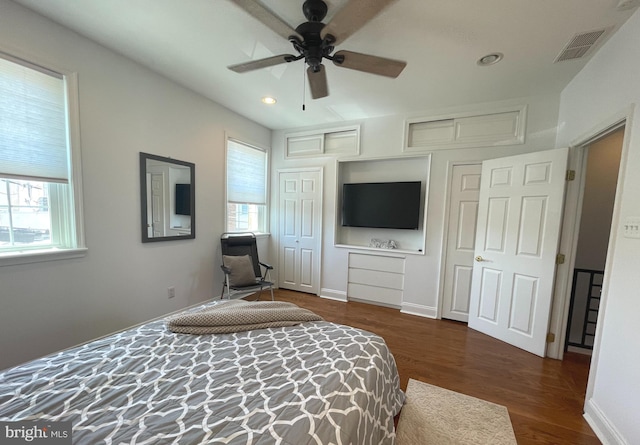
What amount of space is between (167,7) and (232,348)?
7.37 ft

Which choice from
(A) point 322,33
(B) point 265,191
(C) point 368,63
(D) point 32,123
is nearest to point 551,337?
(C) point 368,63

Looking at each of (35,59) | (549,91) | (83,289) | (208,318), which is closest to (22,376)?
(208,318)

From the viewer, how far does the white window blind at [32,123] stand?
67.5 inches

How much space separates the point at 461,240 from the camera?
10.2 ft

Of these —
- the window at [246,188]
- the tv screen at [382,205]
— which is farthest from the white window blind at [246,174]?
the tv screen at [382,205]

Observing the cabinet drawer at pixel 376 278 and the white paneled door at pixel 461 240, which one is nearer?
the white paneled door at pixel 461 240

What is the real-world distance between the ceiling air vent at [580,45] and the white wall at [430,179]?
773mm

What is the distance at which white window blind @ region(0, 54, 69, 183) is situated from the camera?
1.71 metres

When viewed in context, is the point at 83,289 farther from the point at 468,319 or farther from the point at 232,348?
the point at 468,319

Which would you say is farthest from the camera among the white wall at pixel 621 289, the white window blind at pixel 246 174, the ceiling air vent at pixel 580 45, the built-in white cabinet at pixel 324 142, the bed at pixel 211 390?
the built-in white cabinet at pixel 324 142

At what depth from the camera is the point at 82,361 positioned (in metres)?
1.14

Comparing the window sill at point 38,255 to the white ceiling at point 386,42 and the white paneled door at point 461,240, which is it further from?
the white paneled door at point 461,240

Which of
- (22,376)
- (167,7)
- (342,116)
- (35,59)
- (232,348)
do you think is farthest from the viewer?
(342,116)

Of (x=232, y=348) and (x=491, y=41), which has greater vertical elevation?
(x=491, y=41)
